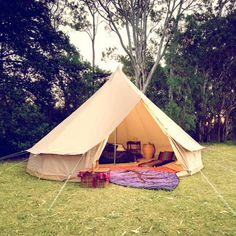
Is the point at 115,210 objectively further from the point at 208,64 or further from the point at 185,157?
the point at 208,64

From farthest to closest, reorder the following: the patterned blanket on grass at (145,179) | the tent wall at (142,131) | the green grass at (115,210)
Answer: the tent wall at (142,131) → the patterned blanket on grass at (145,179) → the green grass at (115,210)

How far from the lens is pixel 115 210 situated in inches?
209

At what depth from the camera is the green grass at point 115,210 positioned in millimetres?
4445

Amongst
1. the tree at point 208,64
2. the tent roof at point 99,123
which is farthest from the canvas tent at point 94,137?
the tree at point 208,64

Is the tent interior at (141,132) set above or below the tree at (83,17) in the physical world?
below

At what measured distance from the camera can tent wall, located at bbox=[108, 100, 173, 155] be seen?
10859 mm

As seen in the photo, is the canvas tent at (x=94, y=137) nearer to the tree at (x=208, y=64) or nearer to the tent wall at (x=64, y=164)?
the tent wall at (x=64, y=164)

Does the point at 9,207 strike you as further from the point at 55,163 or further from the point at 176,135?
the point at 176,135

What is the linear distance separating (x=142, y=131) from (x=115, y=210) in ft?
20.9

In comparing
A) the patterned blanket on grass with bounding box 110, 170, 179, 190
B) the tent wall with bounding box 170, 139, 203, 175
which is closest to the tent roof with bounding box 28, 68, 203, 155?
the tent wall with bounding box 170, 139, 203, 175

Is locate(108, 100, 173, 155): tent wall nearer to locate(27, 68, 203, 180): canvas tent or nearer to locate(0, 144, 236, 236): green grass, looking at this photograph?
locate(27, 68, 203, 180): canvas tent

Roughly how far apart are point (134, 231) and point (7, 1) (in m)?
9.14

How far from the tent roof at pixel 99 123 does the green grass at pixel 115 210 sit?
924 millimetres

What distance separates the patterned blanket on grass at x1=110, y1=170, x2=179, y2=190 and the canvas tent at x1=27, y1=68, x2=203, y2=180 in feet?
2.27
